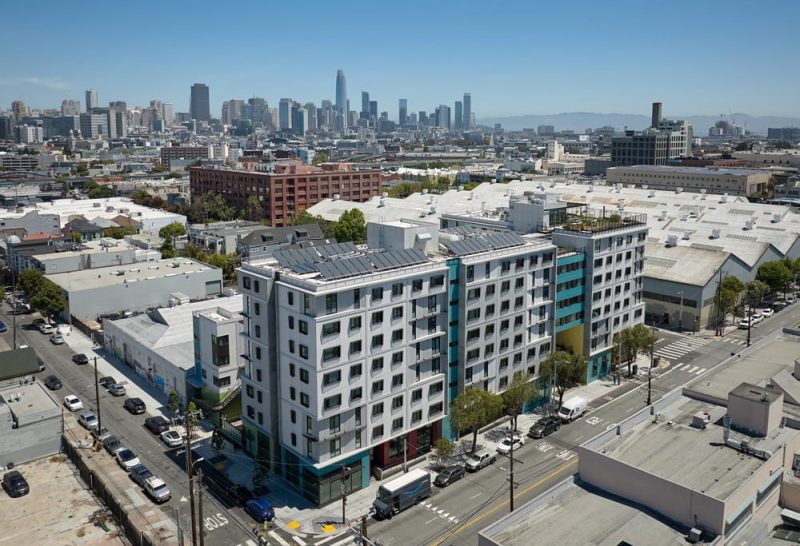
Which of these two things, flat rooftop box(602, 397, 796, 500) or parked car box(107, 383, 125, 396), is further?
parked car box(107, 383, 125, 396)

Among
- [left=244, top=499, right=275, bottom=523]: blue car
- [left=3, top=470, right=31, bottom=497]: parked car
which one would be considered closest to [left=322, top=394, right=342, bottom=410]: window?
[left=244, top=499, right=275, bottom=523]: blue car

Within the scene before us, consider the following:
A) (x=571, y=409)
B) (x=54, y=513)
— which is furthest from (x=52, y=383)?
(x=571, y=409)

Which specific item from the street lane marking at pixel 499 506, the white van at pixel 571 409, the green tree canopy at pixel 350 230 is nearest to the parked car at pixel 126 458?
the street lane marking at pixel 499 506

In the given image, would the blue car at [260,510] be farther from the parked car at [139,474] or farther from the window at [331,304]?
the window at [331,304]

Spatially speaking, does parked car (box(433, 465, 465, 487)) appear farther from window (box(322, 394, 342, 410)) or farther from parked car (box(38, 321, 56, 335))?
parked car (box(38, 321, 56, 335))

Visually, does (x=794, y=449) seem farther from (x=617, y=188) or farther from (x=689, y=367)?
(x=617, y=188)

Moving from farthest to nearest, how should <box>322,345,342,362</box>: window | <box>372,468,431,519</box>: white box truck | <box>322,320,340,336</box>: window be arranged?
<box>322,345,342,362</box>: window → <box>322,320,340,336</box>: window → <box>372,468,431,519</box>: white box truck

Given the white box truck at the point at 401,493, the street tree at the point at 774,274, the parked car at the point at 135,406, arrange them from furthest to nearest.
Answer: the street tree at the point at 774,274, the parked car at the point at 135,406, the white box truck at the point at 401,493
